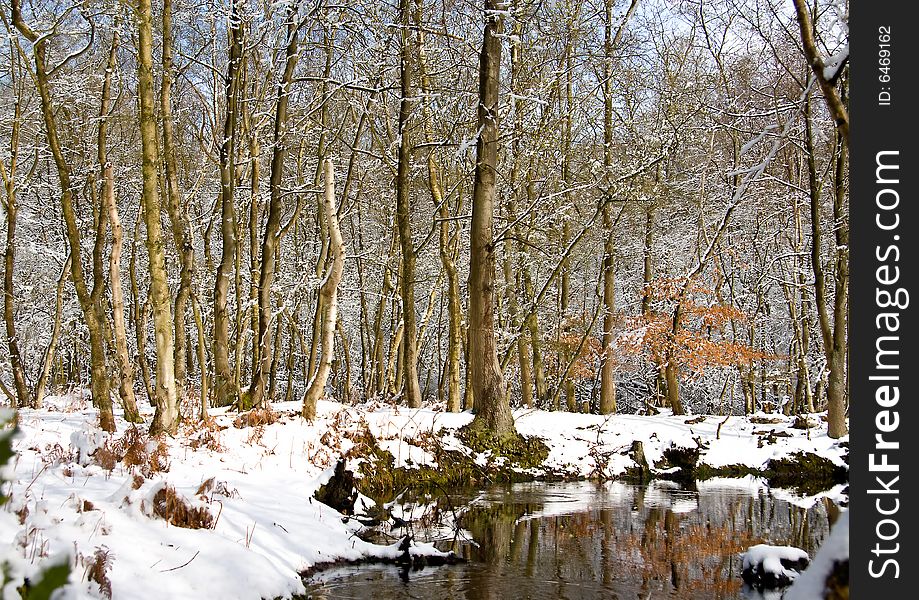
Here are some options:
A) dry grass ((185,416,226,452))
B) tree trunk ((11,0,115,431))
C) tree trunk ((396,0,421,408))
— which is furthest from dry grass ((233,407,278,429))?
tree trunk ((396,0,421,408))

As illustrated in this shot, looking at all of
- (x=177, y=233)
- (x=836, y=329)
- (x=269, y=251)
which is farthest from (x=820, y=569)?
(x=836, y=329)

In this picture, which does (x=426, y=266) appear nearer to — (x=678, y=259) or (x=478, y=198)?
(x=678, y=259)

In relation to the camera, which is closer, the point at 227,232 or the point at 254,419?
the point at 254,419

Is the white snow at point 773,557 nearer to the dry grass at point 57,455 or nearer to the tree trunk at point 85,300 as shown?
the dry grass at point 57,455

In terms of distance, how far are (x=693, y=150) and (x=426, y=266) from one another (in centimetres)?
1141

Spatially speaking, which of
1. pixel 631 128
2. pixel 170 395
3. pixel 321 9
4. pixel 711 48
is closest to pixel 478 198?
pixel 321 9

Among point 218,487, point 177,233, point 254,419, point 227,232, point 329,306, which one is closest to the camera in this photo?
point 218,487

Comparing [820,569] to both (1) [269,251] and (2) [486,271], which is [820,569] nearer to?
(2) [486,271]

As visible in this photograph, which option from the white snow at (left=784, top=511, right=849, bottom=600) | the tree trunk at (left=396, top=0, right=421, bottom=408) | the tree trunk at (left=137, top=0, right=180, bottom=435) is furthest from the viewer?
the tree trunk at (left=396, top=0, right=421, bottom=408)

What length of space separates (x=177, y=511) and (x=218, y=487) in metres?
1.34

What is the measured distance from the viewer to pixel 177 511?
5.68 metres

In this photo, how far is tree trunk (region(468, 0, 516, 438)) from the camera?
12.2m

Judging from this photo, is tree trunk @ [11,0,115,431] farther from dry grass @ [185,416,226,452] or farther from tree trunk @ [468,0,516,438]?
tree trunk @ [468,0,516,438]
